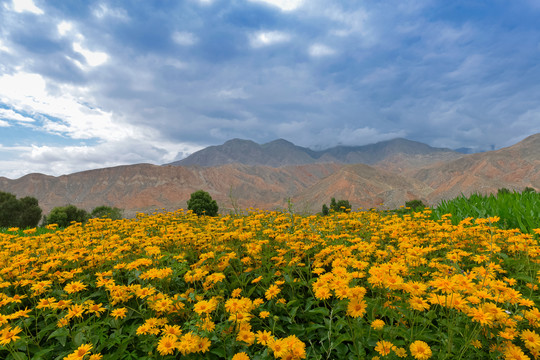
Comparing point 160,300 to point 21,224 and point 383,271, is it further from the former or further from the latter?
point 21,224

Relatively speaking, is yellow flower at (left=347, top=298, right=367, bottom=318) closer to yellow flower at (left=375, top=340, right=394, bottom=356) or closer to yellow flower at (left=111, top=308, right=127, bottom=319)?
yellow flower at (left=375, top=340, right=394, bottom=356)

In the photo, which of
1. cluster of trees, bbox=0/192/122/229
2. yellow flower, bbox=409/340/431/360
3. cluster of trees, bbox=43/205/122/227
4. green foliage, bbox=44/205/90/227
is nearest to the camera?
yellow flower, bbox=409/340/431/360

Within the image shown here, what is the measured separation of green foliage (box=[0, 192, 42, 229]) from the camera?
38.0m

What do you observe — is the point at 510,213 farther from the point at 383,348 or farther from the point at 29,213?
the point at 29,213

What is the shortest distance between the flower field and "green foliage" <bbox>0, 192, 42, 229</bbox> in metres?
45.0

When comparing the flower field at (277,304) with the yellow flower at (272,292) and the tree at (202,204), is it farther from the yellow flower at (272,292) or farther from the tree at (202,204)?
the tree at (202,204)

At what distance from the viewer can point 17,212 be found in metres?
38.8

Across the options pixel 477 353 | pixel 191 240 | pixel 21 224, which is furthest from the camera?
pixel 21 224

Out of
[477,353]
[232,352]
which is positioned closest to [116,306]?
[232,352]

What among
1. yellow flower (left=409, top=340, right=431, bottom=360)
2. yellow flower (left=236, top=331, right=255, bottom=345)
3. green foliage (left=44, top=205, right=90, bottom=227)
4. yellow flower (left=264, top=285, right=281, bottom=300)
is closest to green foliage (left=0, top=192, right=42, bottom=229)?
green foliage (left=44, top=205, right=90, bottom=227)

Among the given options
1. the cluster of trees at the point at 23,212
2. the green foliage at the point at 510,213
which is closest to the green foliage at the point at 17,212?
the cluster of trees at the point at 23,212

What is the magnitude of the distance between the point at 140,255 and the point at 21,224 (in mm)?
45738

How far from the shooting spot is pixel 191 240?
15.5ft

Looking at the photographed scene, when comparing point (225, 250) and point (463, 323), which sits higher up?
point (225, 250)
